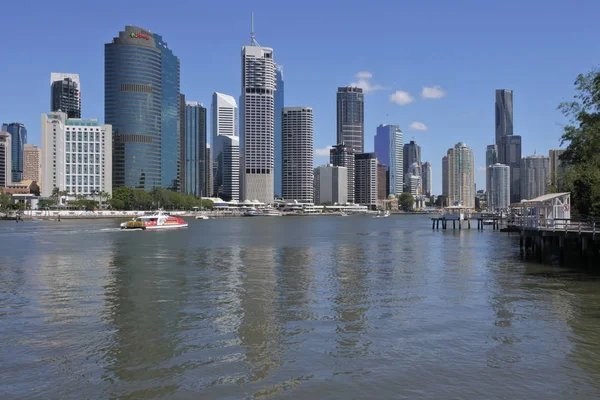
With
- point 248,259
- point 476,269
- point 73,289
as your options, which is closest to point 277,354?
point 73,289

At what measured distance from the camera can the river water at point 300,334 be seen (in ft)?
59.4

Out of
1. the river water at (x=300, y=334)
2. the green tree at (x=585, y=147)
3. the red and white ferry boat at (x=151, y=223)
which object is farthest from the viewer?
the red and white ferry boat at (x=151, y=223)

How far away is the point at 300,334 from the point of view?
2448 centimetres

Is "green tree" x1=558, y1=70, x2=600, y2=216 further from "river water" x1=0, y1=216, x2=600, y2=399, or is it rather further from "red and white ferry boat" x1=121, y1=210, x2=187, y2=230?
"red and white ferry boat" x1=121, y1=210, x2=187, y2=230

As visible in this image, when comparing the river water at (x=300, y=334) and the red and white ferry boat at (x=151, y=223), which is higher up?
the red and white ferry boat at (x=151, y=223)

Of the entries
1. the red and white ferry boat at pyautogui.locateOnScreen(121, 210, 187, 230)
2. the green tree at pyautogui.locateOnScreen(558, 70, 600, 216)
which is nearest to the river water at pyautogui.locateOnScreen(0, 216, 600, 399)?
the green tree at pyautogui.locateOnScreen(558, 70, 600, 216)

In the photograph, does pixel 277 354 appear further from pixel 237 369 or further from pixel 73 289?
pixel 73 289

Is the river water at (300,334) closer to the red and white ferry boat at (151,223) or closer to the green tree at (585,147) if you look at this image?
the green tree at (585,147)

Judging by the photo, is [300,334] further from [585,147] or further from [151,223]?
[151,223]

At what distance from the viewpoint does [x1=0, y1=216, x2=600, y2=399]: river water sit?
18.1m

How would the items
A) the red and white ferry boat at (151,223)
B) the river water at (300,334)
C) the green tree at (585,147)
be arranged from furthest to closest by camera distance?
the red and white ferry boat at (151,223), the green tree at (585,147), the river water at (300,334)

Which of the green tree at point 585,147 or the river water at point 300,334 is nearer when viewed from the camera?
the river water at point 300,334

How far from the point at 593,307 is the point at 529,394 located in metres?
15.7

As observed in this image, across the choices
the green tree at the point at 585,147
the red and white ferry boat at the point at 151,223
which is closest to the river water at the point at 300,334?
the green tree at the point at 585,147
